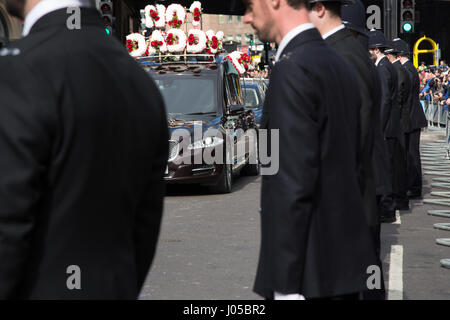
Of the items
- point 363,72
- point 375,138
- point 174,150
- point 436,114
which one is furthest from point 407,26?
point 363,72

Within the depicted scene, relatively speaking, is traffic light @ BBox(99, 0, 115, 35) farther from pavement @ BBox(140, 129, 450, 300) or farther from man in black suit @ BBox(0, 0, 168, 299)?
man in black suit @ BBox(0, 0, 168, 299)

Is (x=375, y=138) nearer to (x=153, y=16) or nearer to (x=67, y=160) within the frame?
(x=67, y=160)

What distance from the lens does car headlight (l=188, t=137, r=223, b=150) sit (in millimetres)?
12336

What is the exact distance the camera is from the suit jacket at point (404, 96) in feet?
37.1

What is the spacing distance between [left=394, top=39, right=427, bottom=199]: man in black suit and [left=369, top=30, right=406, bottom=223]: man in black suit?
45.1 inches

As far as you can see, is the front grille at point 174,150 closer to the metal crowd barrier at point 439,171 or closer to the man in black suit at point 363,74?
the metal crowd barrier at point 439,171

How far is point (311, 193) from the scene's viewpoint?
2961 millimetres

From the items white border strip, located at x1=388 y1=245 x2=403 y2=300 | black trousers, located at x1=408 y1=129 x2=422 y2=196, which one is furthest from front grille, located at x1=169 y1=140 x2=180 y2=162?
white border strip, located at x1=388 y1=245 x2=403 y2=300

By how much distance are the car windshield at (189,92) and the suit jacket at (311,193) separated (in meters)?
10.0

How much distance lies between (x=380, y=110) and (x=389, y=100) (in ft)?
15.3

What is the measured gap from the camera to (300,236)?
2936mm

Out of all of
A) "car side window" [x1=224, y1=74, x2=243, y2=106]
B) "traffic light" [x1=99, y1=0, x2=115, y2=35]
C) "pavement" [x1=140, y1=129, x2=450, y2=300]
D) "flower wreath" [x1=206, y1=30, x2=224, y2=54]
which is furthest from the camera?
"traffic light" [x1=99, y1=0, x2=115, y2=35]

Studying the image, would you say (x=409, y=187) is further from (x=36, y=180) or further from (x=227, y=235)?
(x=36, y=180)

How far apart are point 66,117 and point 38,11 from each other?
1.17 ft
